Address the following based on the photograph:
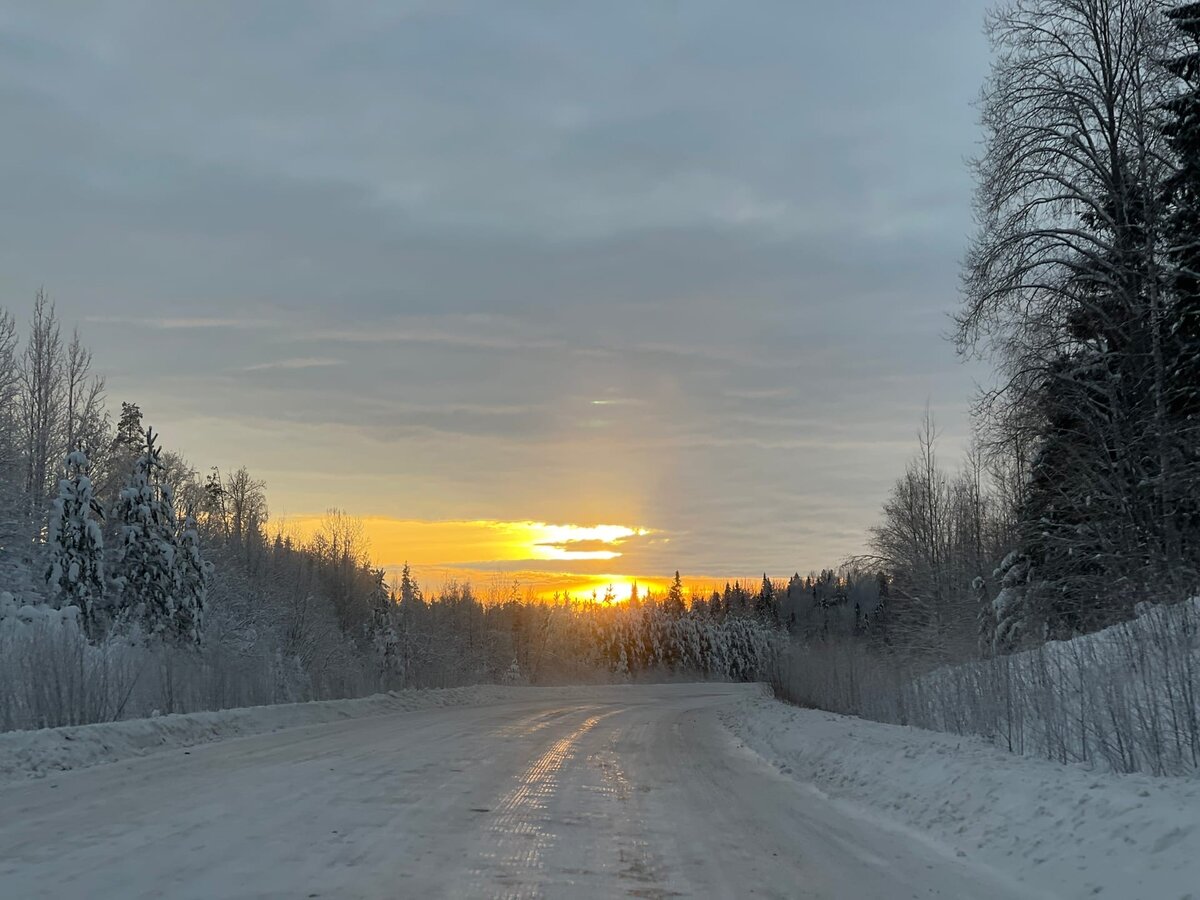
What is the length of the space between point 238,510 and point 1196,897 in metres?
85.7

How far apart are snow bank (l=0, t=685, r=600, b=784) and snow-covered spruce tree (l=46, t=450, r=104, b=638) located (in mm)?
13868

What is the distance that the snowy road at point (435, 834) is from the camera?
6598 millimetres

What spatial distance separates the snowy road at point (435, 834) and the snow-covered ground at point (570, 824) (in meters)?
0.04

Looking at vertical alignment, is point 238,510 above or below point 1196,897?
above

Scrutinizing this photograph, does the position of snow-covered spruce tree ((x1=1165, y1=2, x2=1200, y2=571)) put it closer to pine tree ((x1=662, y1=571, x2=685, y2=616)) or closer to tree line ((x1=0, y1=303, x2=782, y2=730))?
tree line ((x1=0, y1=303, x2=782, y2=730))

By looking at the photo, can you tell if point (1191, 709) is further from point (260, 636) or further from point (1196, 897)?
point (260, 636)

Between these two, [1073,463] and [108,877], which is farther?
[1073,463]

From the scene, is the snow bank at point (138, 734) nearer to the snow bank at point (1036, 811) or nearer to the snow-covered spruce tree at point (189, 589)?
the snow bank at point (1036, 811)

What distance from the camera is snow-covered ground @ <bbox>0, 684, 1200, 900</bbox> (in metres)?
6.64

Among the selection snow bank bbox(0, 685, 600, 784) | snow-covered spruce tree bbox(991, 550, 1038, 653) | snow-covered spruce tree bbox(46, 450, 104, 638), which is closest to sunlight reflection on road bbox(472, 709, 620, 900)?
snow bank bbox(0, 685, 600, 784)

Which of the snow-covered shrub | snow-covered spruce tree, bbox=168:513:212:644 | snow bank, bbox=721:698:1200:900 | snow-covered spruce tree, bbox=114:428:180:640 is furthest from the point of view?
snow-covered spruce tree, bbox=168:513:212:644

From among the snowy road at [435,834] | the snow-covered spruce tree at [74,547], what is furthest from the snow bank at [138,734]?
the snow-covered spruce tree at [74,547]

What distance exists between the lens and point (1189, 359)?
2106 centimetres

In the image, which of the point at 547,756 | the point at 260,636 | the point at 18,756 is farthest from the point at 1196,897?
the point at 260,636
